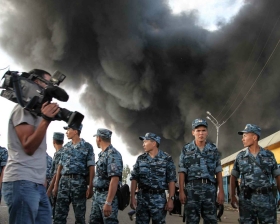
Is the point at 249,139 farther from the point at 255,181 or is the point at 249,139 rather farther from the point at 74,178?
the point at 74,178

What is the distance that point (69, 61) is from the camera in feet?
74.0

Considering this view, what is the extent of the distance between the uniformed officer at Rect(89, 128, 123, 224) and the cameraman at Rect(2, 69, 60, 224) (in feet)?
5.34

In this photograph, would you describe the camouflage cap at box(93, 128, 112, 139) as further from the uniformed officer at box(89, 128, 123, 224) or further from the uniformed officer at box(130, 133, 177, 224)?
the uniformed officer at box(130, 133, 177, 224)

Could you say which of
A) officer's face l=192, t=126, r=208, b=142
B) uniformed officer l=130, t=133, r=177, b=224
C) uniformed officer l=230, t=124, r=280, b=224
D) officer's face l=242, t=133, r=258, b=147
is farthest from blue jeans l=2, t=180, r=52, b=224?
officer's face l=242, t=133, r=258, b=147

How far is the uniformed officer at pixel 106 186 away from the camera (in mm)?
3736

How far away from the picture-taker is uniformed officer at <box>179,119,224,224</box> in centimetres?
398

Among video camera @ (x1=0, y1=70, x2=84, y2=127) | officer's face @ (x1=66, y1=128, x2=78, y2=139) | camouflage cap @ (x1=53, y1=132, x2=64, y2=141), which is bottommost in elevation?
video camera @ (x1=0, y1=70, x2=84, y2=127)

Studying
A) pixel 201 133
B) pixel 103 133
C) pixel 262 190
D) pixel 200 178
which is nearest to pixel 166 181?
pixel 200 178

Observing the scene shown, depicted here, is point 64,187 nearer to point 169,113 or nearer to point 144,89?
point 144,89

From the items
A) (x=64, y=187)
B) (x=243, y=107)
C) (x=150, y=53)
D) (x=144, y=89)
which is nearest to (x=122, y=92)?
(x=144, y=89)

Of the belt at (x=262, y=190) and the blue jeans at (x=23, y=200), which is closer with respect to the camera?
the blue jeans at (x=23, y=200)

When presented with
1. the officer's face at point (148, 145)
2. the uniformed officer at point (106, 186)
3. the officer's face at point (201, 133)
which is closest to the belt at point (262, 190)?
the officer's face at point (201, 133)

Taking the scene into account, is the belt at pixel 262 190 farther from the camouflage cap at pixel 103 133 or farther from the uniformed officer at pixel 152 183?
the camouflage cap at pixel 103 133

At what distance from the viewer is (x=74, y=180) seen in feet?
14.4
